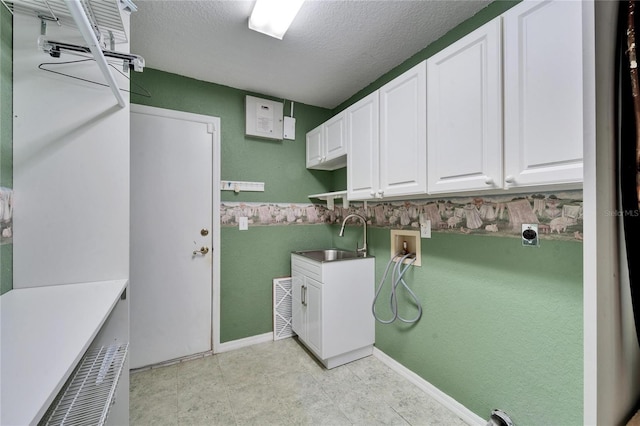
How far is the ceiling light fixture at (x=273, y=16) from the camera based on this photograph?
4.89ft

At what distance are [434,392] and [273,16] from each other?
8.98 feet

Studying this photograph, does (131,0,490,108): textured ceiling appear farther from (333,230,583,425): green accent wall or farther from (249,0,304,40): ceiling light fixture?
(333,230,583,425): green accent wall

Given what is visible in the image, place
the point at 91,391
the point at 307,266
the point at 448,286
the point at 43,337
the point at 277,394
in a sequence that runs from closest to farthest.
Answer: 1. the point at 43,337
2. the point at 91,391
3. the point at 448,286
4. the point at 277,394
5. the point at 307,266

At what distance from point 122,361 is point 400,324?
1.83 meters

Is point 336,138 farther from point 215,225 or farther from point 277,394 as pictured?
point 277,394

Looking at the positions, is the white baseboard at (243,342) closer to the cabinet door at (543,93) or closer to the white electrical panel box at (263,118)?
the white electrical panel box at (263,118)

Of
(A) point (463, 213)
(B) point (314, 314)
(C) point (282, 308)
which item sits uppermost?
(A) point (463, 213)

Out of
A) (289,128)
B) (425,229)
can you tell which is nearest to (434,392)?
(425,229)

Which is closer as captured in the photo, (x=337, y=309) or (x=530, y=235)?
(x=530, y=235)

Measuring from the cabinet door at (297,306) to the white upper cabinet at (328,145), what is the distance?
117cm

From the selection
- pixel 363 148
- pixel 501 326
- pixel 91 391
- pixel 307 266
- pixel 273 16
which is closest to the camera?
pixel 91 391

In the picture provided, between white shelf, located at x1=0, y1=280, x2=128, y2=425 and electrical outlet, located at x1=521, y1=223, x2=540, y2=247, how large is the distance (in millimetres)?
1807

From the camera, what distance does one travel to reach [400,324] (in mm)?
2070

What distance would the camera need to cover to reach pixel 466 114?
1.30m
